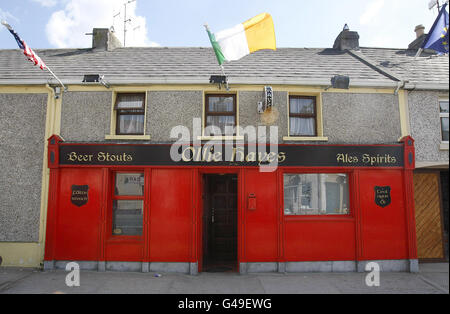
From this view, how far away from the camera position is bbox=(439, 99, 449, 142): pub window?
8.26m

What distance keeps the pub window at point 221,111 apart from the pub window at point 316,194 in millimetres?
2253

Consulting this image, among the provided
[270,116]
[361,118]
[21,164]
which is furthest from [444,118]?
[21,164]

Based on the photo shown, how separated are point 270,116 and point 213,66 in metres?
2.58

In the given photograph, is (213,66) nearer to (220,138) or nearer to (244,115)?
(244,115)

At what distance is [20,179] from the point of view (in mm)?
7910

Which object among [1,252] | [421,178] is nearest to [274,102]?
[421,178]

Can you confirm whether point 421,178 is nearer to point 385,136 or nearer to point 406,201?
point 406,201

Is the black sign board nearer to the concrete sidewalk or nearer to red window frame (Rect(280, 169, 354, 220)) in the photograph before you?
red window frame (Rect(280, 169, 354, 220))

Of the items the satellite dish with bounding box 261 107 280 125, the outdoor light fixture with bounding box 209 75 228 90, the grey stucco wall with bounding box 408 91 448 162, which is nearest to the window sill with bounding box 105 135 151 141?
the outdoor light fixture with bounding box 209 75 228 90

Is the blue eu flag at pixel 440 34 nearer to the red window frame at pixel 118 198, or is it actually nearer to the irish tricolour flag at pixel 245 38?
the irish tricolour flag at pixel 245 38

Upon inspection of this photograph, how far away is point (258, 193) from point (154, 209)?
2.83 m

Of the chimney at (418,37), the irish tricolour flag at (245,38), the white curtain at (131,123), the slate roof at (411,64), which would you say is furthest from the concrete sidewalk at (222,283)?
the chimney at (418,37)

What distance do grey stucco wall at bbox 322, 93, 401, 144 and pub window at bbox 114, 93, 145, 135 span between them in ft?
17.1

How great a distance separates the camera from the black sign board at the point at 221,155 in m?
7.82
